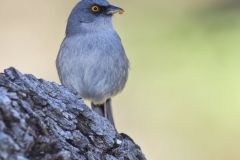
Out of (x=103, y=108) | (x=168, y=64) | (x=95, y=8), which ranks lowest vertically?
(x=103, y=108)

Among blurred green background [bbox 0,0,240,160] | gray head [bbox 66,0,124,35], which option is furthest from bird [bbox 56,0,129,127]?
blurred green background [bbox 0,0,240,160]

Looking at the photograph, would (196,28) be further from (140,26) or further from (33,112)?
(33,112)

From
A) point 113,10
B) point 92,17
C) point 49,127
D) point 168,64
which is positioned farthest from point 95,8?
point 168,64

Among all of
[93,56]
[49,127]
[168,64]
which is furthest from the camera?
[168,64]

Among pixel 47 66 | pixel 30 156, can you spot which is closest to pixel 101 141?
pixel 30 156

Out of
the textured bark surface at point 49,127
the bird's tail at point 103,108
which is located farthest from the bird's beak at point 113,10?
the textured bark surface at point 49,127

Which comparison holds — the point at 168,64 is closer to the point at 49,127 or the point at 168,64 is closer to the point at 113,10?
the point at 113,10

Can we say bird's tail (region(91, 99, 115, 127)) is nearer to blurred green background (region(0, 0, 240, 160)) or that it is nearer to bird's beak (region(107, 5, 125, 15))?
bird's beak (region(107, 5, 125, 15))

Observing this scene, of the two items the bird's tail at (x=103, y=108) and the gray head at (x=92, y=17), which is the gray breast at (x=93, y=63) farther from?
the bird's tail at (x=103, y=108)
